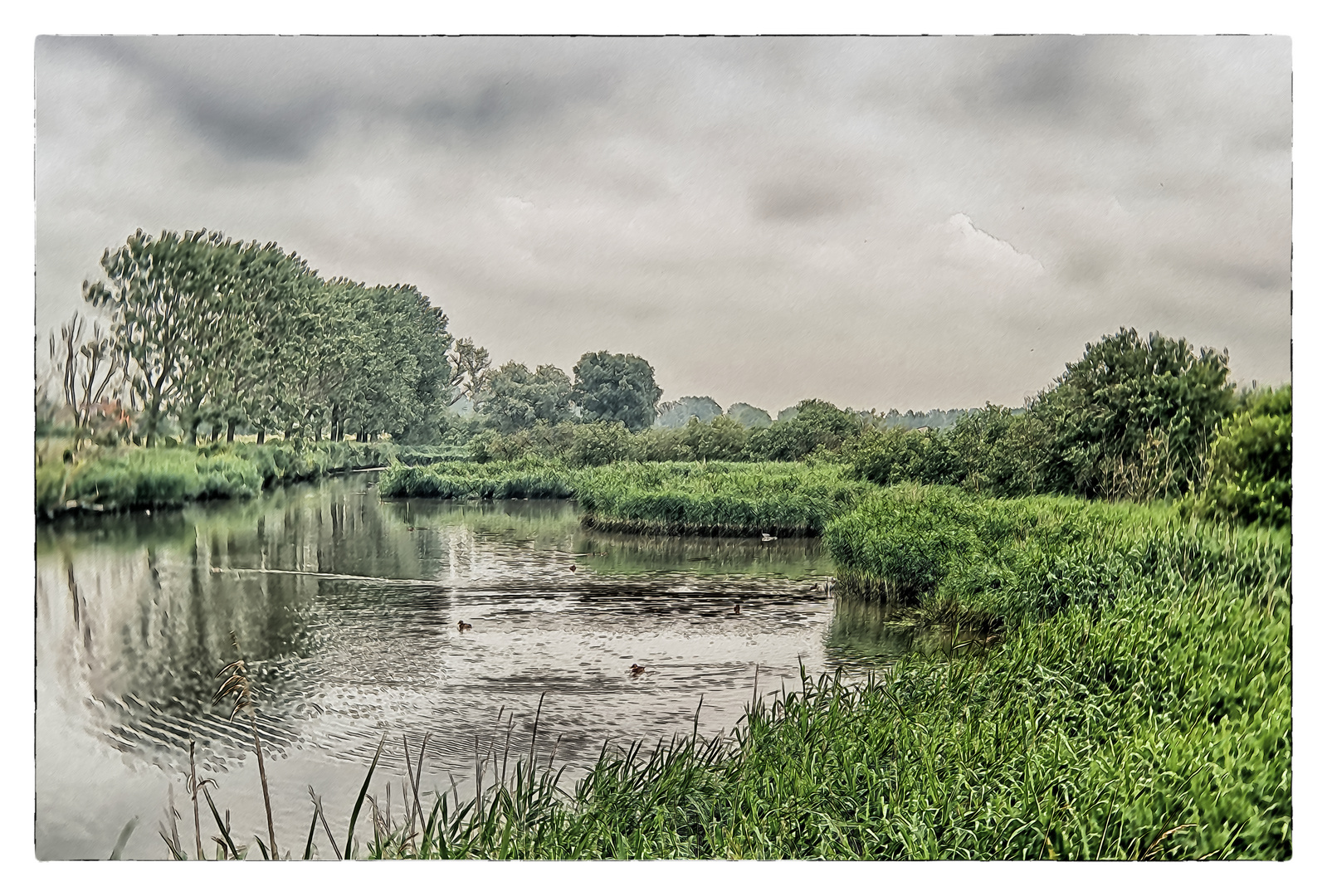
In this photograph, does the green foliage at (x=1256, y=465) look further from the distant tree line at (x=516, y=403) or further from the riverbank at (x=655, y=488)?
the riverbank at (x=655, y=488)

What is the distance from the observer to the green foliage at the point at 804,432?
562 cm

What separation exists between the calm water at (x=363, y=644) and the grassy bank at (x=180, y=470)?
9 cm

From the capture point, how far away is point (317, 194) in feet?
17.0

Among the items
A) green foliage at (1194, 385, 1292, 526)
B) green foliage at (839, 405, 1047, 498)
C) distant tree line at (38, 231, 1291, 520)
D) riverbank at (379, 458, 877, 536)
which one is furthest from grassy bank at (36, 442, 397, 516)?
green foliage at (1194, 385, 1292, 526)

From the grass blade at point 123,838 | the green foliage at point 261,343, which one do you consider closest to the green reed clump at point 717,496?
the green foliage at point 261,343

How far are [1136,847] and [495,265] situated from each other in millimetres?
3769

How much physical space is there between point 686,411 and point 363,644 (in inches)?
80.5

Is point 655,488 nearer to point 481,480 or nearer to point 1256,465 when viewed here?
point 481,480

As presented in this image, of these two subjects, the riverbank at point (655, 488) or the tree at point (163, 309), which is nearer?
the tree at point (163, 309)

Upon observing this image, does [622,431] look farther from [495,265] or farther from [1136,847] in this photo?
[1136,847]

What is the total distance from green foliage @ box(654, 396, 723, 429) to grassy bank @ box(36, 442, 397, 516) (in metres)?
1.52

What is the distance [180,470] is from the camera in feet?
17.8

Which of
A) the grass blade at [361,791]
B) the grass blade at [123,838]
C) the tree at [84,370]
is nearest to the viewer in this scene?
the grass blade at [361,791]

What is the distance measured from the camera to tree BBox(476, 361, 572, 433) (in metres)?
5.40
